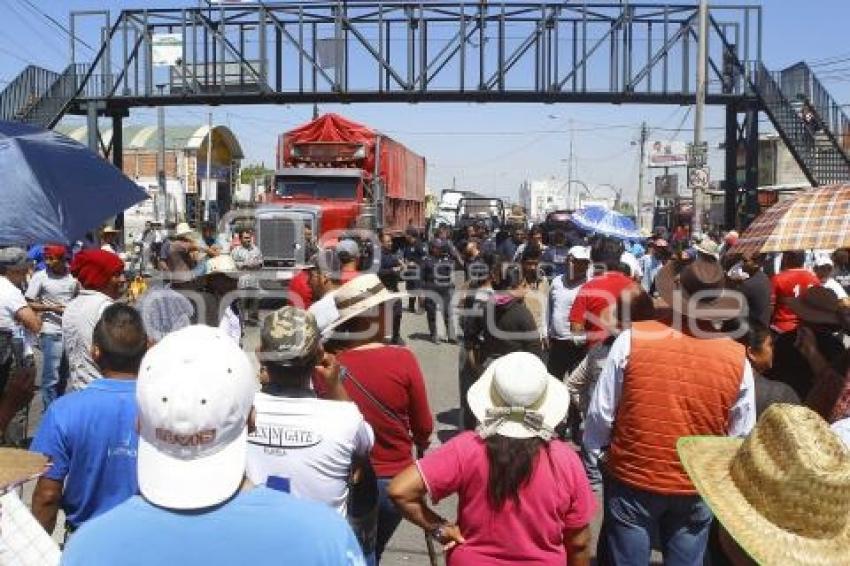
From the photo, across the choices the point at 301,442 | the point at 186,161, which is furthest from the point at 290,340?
the point at 186,161

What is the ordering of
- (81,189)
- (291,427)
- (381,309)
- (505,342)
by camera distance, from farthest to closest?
(505,342) → (81,189) → (381,309) → (291,427)

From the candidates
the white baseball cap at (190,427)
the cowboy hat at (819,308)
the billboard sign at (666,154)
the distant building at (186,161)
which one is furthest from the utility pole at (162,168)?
the billboard sign at (666,154)

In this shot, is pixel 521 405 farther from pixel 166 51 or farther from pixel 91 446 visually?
pixel 166 51

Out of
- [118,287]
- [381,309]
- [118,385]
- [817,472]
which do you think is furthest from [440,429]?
[817,472]

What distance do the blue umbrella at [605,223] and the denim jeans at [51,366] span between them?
358 inches

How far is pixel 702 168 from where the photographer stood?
22.3 meters

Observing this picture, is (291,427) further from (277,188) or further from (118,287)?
(277,188)

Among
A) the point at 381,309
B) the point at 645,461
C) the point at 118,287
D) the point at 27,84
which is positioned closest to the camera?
the point at 645,461

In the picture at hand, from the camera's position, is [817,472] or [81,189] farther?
[81,189]

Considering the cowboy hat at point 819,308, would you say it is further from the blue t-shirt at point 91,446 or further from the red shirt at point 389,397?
the blue t-shirt at point 91,446

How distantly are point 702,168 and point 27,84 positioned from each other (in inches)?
719

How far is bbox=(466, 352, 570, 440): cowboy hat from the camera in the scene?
315 cm

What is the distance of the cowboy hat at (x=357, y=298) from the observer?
431 cm

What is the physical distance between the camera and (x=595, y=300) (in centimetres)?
744
